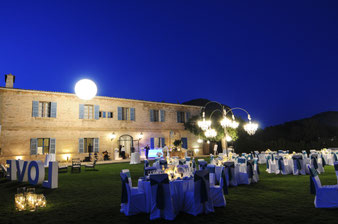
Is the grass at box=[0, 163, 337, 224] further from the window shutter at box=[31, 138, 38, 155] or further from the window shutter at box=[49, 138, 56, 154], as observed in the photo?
the window shutter at box=[49, 138, 56, 154]

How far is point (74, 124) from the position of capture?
58.4ft

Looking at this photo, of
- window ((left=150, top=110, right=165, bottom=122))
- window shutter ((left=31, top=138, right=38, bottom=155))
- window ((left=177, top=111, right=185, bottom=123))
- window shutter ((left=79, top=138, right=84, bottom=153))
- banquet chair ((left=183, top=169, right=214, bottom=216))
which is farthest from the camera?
window ((left=177, top=111, right=185, bottom=123))

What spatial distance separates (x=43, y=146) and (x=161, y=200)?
49.6ft

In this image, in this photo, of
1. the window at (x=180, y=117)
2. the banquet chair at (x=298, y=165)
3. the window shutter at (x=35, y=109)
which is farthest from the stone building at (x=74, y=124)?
the banquet chair at (x=298, y=165)

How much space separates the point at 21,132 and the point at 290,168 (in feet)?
54.0

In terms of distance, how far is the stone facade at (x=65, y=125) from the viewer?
15453 millimetres

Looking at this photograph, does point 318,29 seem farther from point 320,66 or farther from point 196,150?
point 196,150

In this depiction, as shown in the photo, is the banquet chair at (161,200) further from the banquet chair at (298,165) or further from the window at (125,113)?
the window at (125,113)

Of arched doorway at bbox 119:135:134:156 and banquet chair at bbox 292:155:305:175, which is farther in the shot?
arched doorway at bbox 119:135:134:156

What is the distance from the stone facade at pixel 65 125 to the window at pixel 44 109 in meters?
0.33

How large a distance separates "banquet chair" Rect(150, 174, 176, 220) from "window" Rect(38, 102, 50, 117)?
50.0ft

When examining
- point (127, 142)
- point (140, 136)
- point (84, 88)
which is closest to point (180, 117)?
point (140, 136)

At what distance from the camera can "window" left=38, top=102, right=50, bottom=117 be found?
16.8 meters

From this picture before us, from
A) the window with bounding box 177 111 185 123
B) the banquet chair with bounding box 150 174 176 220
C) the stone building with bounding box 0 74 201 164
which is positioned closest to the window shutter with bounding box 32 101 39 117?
the stone building with bounding box 0 74 201 164
